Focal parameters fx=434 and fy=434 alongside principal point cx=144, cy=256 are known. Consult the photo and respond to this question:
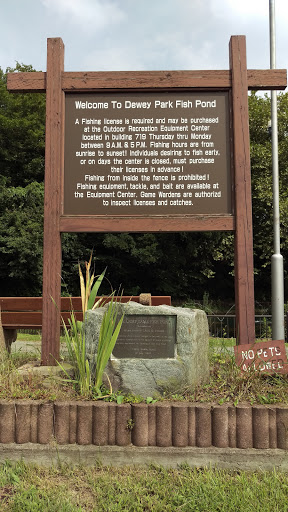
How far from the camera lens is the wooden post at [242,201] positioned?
15.1 ft

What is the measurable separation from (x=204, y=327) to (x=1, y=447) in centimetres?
195

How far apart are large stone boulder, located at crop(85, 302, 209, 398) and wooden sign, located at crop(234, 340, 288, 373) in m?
0.35

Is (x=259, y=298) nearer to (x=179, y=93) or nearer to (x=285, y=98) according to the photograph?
(x=285, y=98)

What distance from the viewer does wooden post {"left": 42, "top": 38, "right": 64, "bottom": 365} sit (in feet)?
15.3

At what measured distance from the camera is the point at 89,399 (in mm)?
3455

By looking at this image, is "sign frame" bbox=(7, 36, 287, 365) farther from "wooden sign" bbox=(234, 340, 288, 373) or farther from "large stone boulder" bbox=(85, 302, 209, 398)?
"large stone boulder" bbox=(85, 302, 209, 398)

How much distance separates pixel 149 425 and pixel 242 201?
2.60m

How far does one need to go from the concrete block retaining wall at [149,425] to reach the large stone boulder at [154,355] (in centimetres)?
34

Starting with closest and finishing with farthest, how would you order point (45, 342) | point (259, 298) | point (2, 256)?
point (45, 342)
point (2, 256)
point (259, 298)

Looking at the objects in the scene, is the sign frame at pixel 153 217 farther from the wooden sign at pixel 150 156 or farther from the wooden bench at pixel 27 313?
the wooden bench at pixel 27 313

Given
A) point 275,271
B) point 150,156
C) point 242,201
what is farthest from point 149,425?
point 275,271

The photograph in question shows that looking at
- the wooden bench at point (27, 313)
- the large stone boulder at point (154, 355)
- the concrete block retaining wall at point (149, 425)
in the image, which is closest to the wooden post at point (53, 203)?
the large stone boulder at point (154, 355)

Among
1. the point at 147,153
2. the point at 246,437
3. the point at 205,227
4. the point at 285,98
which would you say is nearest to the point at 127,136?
the point at 147,153

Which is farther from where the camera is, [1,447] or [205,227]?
[205,227]
